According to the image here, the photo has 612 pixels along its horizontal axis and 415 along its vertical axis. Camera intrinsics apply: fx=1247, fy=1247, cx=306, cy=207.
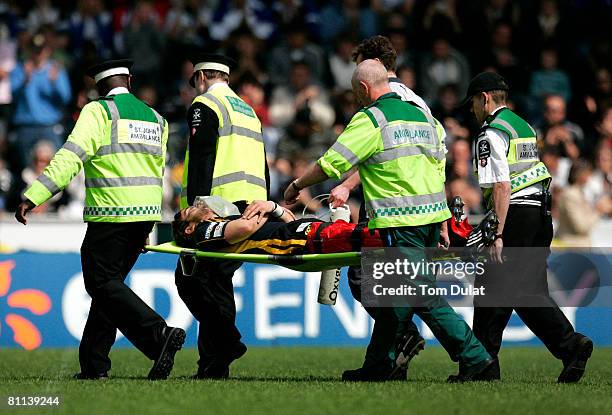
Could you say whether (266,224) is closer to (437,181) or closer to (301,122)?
(437,181)

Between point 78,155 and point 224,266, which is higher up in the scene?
point 78,155

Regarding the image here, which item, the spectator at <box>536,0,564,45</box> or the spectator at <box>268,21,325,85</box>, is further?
the spectator at <box>536,0,564,45</box>

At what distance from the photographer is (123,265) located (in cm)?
998

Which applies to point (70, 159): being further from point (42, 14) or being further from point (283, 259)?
point (42, 14)

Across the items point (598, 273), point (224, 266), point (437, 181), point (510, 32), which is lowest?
point (598, 273)

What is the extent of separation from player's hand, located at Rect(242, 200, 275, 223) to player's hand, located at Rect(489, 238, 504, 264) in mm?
1726

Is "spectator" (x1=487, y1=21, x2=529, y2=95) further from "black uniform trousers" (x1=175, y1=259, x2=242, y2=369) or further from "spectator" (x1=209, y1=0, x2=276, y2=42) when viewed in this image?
"black uniform trousers" (x1=175, y1=259, x2=242, y2=369)

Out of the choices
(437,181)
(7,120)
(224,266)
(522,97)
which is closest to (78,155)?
(224,266)

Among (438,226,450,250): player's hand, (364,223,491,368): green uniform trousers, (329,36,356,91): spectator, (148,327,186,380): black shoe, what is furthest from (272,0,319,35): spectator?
(364,223,491,368): green uniform trousers

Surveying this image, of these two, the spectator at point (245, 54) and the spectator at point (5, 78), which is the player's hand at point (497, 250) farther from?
the spectator at point (5, 78)

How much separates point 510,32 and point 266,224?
10.9 metres

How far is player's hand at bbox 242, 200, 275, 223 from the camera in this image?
31.0 ft

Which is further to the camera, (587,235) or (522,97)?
(522,97)

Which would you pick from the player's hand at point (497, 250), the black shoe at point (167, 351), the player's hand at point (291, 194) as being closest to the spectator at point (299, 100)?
the player's hand at point (497, 250)
